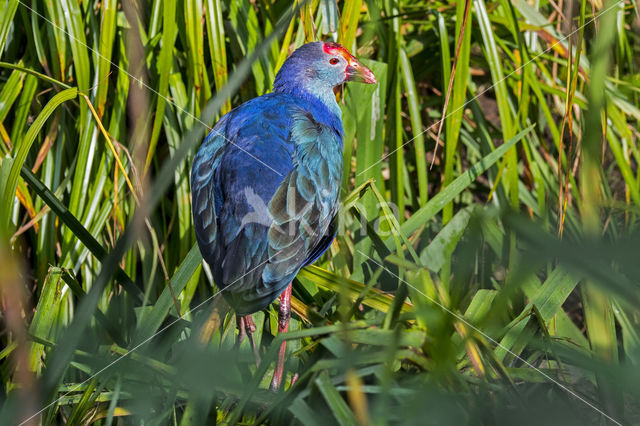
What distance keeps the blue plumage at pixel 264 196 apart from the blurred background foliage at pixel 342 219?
0.30 ft

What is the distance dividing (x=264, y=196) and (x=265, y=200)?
11 millimetres

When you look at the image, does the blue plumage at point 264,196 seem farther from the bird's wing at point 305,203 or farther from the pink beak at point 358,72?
the pink beak at point 358,72

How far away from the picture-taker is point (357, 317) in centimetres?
148

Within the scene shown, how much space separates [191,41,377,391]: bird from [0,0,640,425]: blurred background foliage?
79 mm

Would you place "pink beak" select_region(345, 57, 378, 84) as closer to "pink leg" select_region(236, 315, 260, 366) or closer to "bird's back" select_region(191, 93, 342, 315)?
"bird's back" select_region(191, 93, 342, 315)

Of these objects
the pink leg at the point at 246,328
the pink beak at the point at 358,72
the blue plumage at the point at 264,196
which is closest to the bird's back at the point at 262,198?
Answer: the blue plumage at the point at 264,196

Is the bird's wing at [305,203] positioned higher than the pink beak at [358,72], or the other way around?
the pink beak at [358,72]

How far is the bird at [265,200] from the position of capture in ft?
4.66

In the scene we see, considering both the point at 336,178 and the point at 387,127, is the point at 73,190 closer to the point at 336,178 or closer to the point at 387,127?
the point at 336,178

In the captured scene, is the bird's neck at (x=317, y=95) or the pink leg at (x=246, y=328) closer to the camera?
the pink leg at (x=246, y=328)

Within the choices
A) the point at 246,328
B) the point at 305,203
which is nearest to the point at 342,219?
the point at 305,203

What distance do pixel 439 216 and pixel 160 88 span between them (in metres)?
1.24

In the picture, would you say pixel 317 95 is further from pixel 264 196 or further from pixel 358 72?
pixel 264 196

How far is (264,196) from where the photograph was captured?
1494 millimetres
